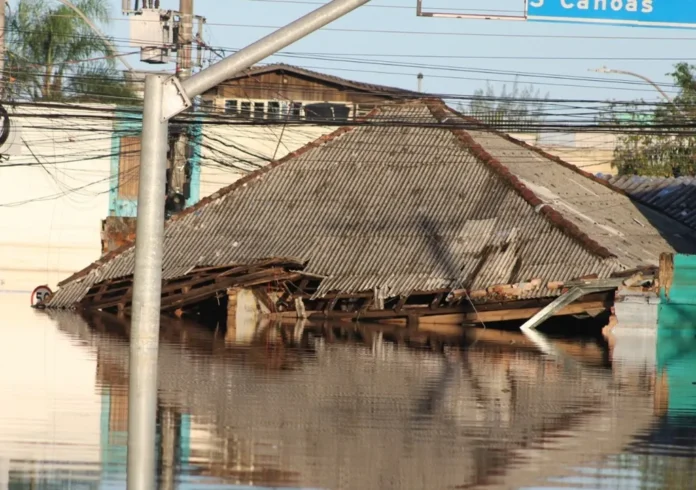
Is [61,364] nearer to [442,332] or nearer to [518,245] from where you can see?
[442,332]

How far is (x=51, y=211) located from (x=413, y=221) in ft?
49.8

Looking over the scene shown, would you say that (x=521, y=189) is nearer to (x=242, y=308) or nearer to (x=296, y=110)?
(x=242, y=308)

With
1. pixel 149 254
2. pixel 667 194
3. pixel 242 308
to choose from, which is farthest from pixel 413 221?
pixel 149 254

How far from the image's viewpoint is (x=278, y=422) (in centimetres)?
1301

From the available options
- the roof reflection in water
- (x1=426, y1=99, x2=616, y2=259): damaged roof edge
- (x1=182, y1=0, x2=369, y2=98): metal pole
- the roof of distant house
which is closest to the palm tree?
the roof of distant house

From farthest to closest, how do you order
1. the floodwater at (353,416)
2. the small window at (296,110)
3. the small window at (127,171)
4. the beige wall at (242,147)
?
the beige wall at (242,147) < the small window at (296,110) < the small window at (127,171) < the floodwater at (353,416)

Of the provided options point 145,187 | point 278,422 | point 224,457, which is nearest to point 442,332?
point 278,422

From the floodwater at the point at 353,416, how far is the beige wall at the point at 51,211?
65.6ft

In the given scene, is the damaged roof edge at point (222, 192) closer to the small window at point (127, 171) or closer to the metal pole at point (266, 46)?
the small window at point (127, 171)

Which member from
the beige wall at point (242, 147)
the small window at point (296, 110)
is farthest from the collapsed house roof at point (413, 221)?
the beige wall at point (242, 147)

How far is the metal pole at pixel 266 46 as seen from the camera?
878cm

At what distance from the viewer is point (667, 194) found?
136 ft

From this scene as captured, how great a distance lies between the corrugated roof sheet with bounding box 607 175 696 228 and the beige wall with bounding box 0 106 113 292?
57.8ft

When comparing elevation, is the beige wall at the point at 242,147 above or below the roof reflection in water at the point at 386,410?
above
